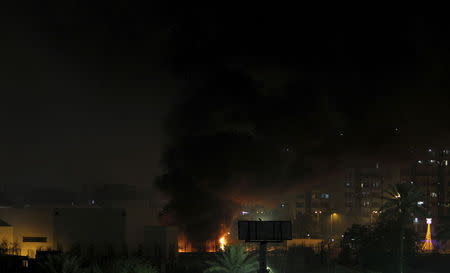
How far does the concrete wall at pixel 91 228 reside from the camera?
97.8 ft

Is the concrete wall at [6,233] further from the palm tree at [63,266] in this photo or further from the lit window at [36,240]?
the palm tree at [63,266]

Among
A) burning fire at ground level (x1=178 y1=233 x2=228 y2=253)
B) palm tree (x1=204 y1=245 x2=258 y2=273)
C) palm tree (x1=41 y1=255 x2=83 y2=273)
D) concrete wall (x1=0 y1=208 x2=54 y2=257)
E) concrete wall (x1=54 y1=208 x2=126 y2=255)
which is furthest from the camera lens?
burning fire at ground level (x1=178 y1=233 x2=228 y2=253)

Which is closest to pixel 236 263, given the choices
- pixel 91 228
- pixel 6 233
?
pixel 91 228

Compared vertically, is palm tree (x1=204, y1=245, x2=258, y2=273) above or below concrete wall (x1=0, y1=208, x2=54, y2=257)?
below

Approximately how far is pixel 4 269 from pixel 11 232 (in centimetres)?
818

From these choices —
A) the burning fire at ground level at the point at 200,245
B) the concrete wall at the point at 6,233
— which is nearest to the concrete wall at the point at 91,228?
the concrete wall at the point at 6,233

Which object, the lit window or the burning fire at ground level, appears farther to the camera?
the burning fire at ground level

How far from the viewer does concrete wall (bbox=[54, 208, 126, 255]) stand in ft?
97.8

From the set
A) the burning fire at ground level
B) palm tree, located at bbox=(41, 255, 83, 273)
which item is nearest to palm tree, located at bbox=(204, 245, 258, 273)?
palm tree, located at bbox=(41, 255, 83, 273)

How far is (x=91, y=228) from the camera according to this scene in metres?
30.0

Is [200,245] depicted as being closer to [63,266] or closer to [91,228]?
[91,228]

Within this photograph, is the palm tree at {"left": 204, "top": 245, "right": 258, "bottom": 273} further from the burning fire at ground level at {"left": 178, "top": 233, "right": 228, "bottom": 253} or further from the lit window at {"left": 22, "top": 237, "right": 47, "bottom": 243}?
the burning fire at ground level at {"left": 178, "top": 233, "right": 228, "bottom": 253}

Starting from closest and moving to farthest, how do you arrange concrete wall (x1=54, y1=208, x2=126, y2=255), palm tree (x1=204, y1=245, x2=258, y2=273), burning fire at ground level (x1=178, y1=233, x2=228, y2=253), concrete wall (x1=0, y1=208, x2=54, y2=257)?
palm tree (x1=204, y1=245, x2=258, y2=273) < concrete wall (x1=54, y1=208, x2=126, y2=255) < concrete wall (x1=0, y1=208, x2=54, y2=257) < burning fire at ground level (x1=178, y1=233, x2=228, y2=253)

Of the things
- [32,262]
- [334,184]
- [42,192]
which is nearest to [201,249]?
[32,262]
